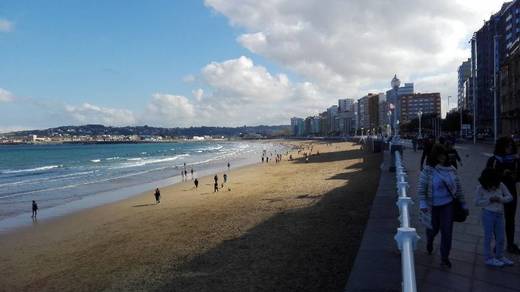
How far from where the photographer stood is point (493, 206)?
5.46m

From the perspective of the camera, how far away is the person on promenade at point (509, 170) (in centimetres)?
586

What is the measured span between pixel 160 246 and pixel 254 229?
8.71ft

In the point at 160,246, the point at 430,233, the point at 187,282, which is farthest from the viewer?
the point at 160,246

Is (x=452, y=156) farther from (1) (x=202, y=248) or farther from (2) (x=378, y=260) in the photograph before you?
(1) (x=202, y=248)

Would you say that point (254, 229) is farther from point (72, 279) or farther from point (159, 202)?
point (159, 202)

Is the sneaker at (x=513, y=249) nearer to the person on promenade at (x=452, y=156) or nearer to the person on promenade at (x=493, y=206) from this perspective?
the person on promenade at (x=493, y=206)

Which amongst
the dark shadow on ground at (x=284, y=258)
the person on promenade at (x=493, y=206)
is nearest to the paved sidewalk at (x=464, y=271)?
the person on promenade at (x=493, y=206)

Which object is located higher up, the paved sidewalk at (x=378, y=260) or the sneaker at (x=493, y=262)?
the paved sidewalk at (x=378, y=260)

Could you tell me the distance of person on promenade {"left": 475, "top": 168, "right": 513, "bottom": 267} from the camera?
17.6ft

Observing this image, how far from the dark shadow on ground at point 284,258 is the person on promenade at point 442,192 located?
8.60 ft

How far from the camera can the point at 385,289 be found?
175 inches

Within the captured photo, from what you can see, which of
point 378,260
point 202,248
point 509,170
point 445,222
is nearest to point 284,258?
point 202,248

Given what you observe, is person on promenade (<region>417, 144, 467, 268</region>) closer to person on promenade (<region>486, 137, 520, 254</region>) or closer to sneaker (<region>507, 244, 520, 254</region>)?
person on promenade (<region>486, 137, 520, 254</region>)

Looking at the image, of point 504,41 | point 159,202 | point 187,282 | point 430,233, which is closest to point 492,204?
point 430,233
